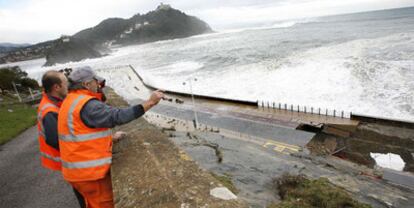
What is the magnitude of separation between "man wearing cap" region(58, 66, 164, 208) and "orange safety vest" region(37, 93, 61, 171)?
0.57m

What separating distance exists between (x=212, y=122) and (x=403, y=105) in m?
13.9

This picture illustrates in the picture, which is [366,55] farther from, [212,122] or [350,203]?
[350,203]

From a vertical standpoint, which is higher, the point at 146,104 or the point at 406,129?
the point at 146,104

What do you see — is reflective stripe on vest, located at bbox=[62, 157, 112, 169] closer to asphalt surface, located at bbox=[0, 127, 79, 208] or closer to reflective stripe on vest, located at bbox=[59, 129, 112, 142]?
reflective stripe on vest, located at bbox=[59, 129, 112, 142]

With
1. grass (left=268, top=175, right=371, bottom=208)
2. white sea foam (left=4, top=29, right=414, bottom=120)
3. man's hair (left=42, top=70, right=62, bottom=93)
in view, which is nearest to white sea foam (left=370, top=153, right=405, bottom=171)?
white sea foam (left=4, top=29, right=414, bottom=120)

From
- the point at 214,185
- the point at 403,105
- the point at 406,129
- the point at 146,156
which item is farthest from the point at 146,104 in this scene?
the point at 403,105

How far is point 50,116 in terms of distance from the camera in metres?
2.47

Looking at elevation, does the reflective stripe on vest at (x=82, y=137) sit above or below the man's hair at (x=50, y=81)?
below

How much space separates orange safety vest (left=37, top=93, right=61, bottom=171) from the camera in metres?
2.52

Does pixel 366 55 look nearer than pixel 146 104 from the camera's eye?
No

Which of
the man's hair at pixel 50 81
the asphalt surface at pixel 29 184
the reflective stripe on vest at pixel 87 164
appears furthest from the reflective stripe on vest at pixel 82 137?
the asphalt surface at pixel 29 184

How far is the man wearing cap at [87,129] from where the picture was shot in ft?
6.48

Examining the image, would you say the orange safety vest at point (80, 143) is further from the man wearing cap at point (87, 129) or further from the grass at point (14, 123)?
the grass at point (14, 123)

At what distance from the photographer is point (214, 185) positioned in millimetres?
2088
